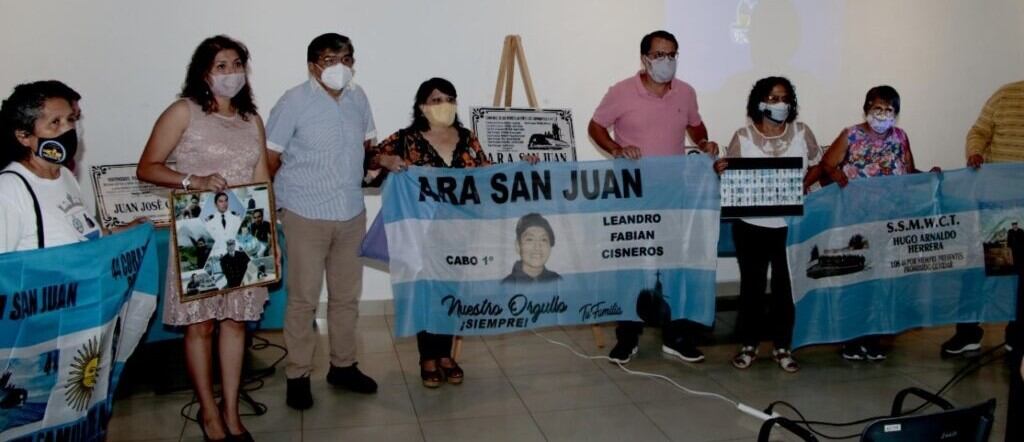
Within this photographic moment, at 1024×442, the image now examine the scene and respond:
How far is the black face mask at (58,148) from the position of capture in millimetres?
2479

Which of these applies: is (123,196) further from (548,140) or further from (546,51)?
(546,51)

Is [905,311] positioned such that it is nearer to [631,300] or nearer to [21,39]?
[631,300]

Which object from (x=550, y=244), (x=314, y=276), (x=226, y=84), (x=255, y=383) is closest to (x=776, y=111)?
(x=550, y=244)

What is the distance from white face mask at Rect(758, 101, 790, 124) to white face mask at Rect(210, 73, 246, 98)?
227cm

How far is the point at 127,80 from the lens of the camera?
15.4 ft

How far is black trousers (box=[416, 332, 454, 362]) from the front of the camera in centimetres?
388

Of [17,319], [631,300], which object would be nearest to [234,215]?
[17,319]

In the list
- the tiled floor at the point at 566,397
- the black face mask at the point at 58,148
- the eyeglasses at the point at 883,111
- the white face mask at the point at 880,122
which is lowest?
the tiled floor at the point at 566,397

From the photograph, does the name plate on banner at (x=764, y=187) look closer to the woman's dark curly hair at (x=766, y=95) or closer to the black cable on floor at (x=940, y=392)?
the woman's dark curly hair at (x=766, y=95)

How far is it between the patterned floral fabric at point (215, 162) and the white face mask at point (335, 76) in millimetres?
416

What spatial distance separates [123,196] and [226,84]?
169 cm

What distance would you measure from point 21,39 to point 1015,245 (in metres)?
4.64

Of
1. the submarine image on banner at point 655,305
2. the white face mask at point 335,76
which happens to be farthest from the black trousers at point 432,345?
the white face mask at point 335,76

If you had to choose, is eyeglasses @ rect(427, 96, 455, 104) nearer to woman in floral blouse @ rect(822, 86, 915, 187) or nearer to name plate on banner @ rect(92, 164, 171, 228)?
name plate on banner @ rect(92, 164, 171, 228)
